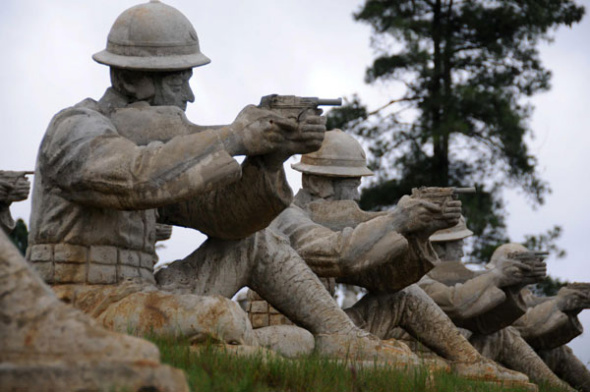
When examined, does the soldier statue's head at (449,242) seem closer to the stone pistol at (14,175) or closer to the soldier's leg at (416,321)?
the soldier's leg at (416,321)

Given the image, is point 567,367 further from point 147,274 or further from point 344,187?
point 147,274

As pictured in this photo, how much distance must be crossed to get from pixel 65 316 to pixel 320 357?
129 inches

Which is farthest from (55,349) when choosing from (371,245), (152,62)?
(371,245)

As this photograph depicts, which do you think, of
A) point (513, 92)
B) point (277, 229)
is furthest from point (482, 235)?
point (277, 229)

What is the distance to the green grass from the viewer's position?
248 inches

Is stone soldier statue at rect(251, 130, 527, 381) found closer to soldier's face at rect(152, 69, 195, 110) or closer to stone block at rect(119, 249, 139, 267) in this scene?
soldier's face at rect(152, 69, 195, 110)

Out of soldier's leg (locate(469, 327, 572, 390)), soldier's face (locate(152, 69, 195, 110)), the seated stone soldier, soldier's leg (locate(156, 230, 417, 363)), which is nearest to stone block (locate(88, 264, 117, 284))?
soldier's leg (locate(156, 230, 417, 363))

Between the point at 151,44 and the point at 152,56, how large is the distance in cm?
8

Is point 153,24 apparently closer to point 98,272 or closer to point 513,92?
point 98,272

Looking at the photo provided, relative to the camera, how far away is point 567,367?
16.8m

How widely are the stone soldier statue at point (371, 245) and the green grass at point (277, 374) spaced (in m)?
2.43

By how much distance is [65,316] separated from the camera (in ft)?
15.9

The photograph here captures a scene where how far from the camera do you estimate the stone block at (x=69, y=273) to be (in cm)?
805

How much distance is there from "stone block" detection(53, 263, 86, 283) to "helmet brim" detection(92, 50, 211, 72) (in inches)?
54.9
